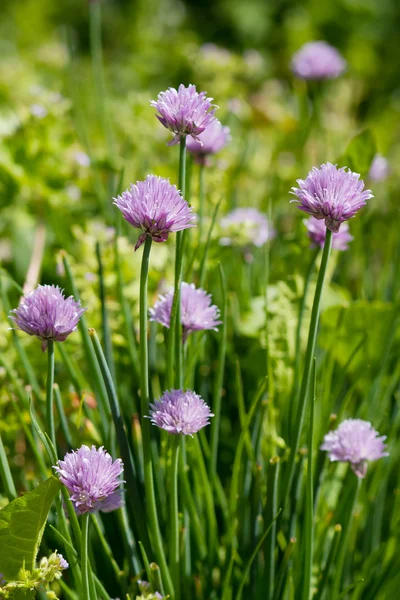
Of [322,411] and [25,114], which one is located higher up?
[25,114]

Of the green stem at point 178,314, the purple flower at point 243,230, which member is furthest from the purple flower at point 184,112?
the purple flower at point 243,230

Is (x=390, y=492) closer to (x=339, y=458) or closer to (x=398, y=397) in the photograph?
(x=398, y=397)

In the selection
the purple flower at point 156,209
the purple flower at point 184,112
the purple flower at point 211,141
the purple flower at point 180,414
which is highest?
the purple flower at point 211,141

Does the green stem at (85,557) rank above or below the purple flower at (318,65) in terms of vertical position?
below

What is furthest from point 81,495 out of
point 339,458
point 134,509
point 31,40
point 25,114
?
point 31,40

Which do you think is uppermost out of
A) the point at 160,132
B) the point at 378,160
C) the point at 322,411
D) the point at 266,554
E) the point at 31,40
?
the point at 31,40

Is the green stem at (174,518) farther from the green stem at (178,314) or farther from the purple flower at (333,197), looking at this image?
the purple flower at (333,197)

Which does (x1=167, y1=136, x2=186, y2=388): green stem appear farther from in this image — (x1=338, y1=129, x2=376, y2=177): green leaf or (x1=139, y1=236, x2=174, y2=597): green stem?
(x1=338, y1=129, x2=376, y2=177): green leaf
